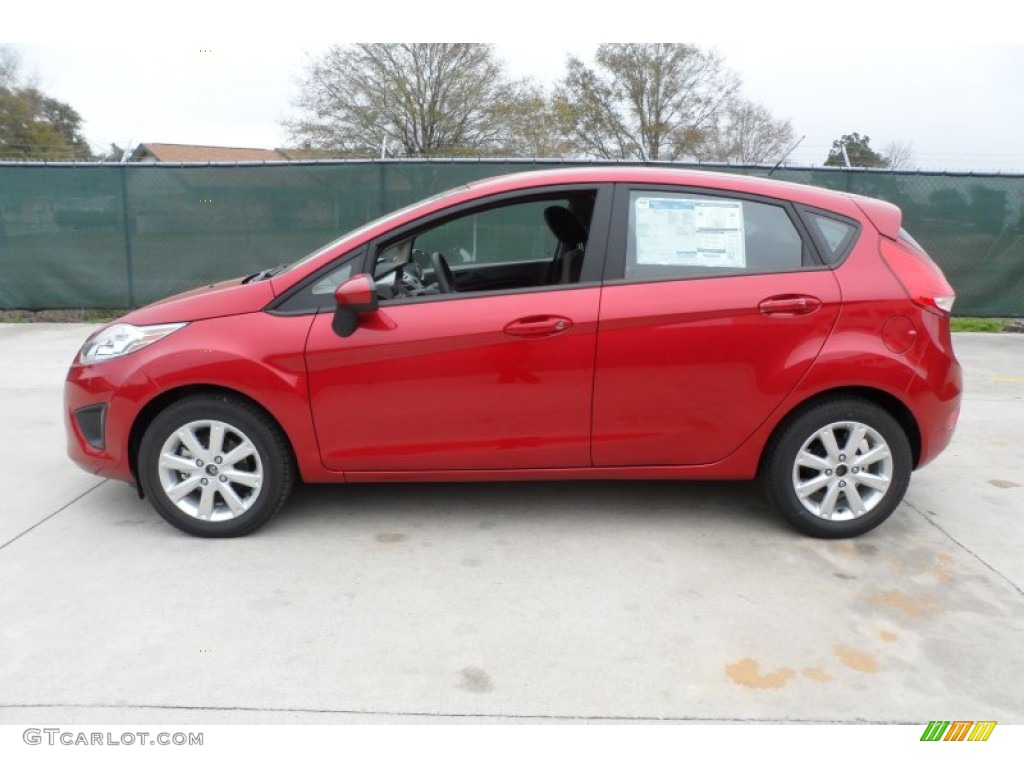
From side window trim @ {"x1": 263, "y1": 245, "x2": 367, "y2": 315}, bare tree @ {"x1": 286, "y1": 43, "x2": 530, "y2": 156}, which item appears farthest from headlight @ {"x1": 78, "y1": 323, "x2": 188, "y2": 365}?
bare tree @ {"x1": 286, "y1": 43, "x2": 530, "y2": 156}

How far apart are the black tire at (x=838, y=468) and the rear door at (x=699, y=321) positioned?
0.20m

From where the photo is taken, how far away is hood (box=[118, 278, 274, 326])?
363 centimetres

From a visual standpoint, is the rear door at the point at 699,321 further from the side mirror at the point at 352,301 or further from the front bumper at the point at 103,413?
the front bumper at the point at 103,413

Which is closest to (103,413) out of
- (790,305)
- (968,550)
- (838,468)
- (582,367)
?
(582,367)

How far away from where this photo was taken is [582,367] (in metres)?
3.54

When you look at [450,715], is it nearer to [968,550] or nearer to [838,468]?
[838,468]

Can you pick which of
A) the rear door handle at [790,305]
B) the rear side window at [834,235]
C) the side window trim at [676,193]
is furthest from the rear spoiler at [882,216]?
the rear door handle at [790,305]

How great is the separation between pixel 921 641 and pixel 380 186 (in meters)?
7.94

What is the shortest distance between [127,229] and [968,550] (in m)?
9.25

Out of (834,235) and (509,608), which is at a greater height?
(834,235)

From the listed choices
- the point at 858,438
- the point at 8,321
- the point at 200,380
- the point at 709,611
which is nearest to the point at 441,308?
A: the point at 200,380

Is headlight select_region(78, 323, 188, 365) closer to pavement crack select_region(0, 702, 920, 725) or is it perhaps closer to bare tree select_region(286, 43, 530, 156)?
pavement crack select_region(0, 702, 920, 725)

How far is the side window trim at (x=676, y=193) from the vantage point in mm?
3609

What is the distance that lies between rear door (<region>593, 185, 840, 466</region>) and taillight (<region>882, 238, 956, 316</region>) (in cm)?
34
